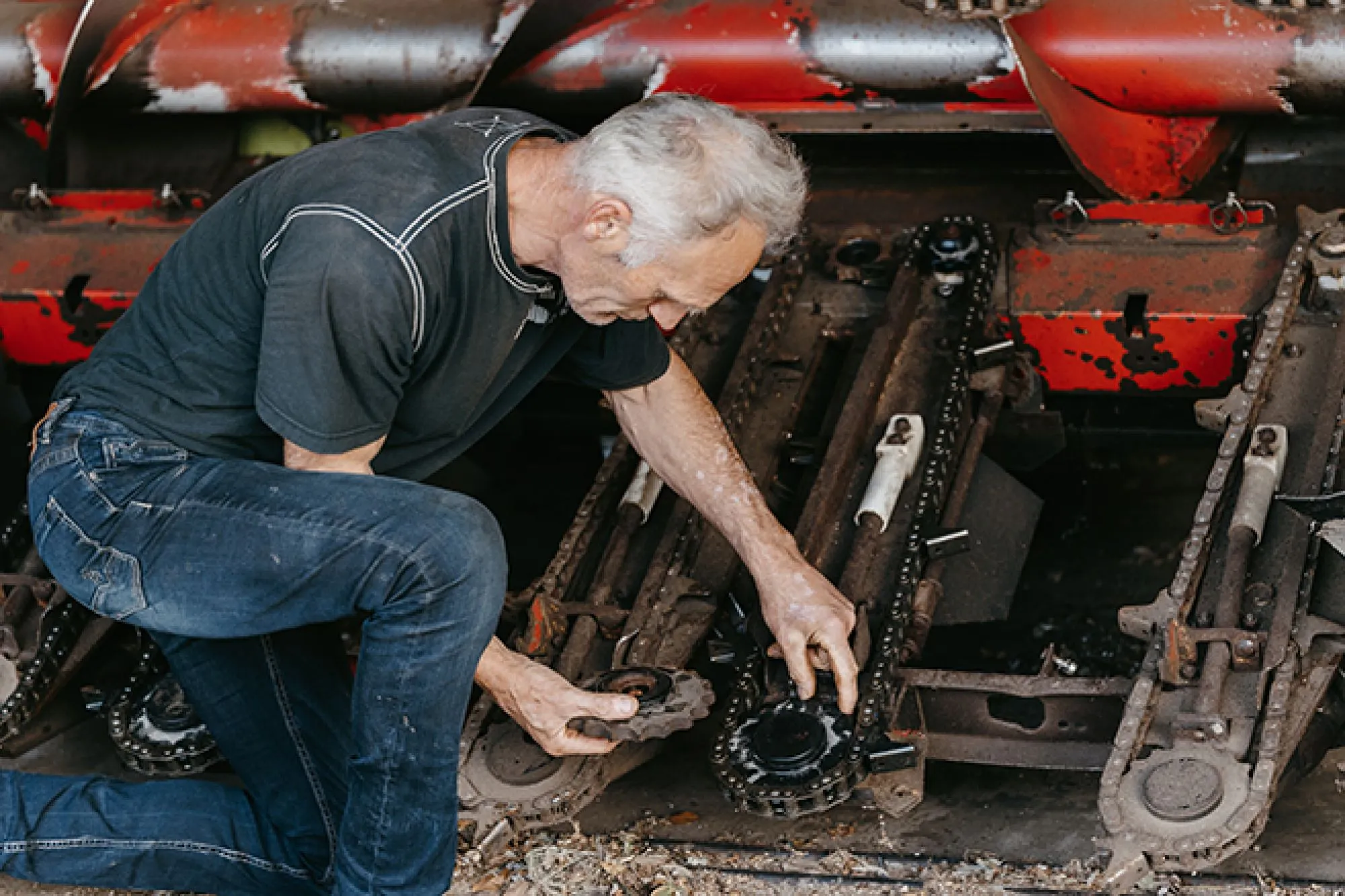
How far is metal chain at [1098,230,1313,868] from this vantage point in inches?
115

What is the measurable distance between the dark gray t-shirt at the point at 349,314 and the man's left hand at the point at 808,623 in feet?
1.64

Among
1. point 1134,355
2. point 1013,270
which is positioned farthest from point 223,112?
point 1134,355

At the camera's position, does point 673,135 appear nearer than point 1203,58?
Yes

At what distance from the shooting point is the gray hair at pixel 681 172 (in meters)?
2.74

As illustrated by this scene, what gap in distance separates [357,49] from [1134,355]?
2.01 meters

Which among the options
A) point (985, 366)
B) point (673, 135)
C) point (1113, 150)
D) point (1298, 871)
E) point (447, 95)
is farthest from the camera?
point (447, 95)

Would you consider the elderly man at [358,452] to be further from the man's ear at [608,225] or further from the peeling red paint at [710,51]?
the peeling red paint at [710,51]

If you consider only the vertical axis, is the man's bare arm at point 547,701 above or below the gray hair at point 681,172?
below

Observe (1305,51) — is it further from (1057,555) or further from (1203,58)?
(1057,555)

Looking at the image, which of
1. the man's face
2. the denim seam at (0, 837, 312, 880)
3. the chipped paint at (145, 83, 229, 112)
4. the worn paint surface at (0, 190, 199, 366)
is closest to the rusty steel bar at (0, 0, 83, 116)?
the chipped paint at (145, 83, 229, 112)

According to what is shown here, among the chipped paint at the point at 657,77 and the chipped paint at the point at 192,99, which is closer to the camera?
the chipped paint at the point at 657,77

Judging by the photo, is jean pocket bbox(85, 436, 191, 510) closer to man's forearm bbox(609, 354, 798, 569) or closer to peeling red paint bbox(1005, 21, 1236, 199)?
man's forearm bbox(609, 354, 798, 569)

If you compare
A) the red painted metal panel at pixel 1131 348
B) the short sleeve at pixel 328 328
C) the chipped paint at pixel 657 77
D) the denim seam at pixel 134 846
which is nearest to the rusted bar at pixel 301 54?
the chipped paint at pixel 657 77

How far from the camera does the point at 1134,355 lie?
13.6 ft
